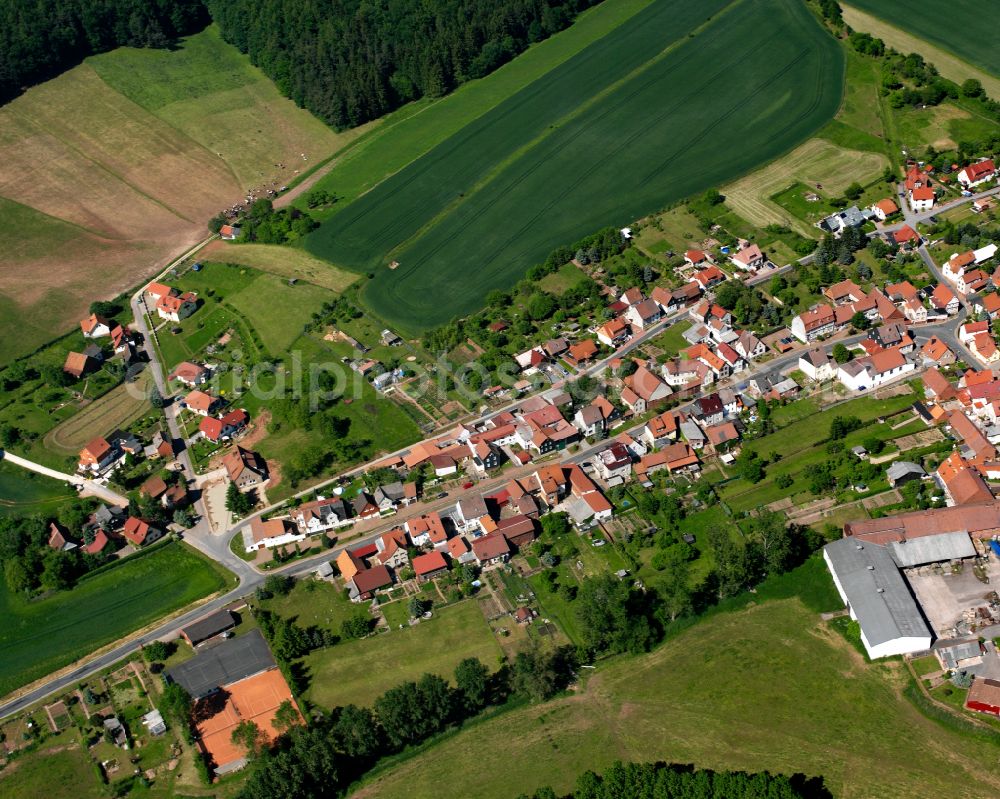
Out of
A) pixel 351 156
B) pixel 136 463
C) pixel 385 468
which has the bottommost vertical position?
pixel 385 468

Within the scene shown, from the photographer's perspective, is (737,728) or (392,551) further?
(392,551)

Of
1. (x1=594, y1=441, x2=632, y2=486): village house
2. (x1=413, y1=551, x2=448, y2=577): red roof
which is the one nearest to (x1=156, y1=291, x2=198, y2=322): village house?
(x1=413, y1=551, x2=448, y2=577): red roof

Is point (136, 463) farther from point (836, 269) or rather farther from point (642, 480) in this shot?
point (836, 269)

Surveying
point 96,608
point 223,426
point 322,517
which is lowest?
point 322,517

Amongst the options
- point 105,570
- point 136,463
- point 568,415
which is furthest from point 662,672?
point 136,463

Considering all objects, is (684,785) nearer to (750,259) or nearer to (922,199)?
(750,259)

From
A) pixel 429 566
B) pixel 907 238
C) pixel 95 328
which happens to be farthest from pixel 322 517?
pixel 907 238
